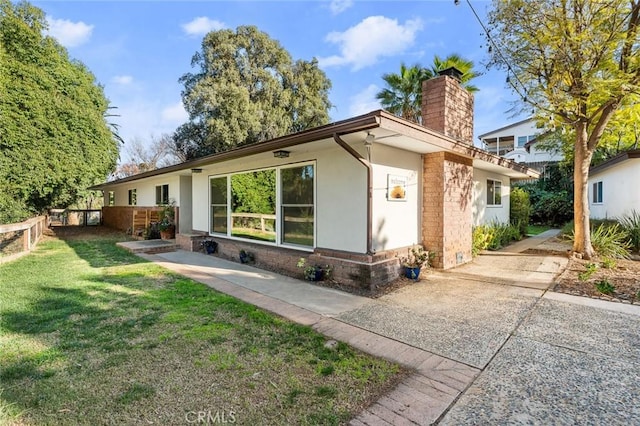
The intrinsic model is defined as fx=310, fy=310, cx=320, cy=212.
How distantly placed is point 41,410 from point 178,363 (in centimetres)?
102

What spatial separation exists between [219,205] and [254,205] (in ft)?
6.25

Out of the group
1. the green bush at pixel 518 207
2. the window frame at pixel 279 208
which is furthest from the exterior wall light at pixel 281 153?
the green bush at pixel 518 207

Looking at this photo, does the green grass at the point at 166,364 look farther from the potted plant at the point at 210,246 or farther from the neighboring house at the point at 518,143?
the neighboring house at the point at 518,143

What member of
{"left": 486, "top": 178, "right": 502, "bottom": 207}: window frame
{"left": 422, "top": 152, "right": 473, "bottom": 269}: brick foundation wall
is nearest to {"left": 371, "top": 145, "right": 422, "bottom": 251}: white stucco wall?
{"left": 422, "top": 152, "right": 473, "bottom": 269}: brick foundation wall

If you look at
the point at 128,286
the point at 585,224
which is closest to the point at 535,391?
the point at 128,286

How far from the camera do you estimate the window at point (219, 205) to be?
9875 millimetres

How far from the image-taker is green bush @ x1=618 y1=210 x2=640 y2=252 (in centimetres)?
899

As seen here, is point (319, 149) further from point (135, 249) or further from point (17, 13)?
point (17, 13)

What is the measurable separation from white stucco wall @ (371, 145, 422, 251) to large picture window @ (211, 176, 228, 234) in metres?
5.55

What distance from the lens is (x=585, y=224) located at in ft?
26.4

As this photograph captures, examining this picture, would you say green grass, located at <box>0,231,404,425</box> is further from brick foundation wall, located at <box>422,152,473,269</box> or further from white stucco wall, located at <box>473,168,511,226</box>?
white stucco wall, located at <box>473,168,511,226</box>

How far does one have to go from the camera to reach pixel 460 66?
1248 cm

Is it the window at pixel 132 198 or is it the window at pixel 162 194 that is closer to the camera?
the window at pixel 162 194

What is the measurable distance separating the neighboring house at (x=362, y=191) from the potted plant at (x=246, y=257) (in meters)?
0.17
